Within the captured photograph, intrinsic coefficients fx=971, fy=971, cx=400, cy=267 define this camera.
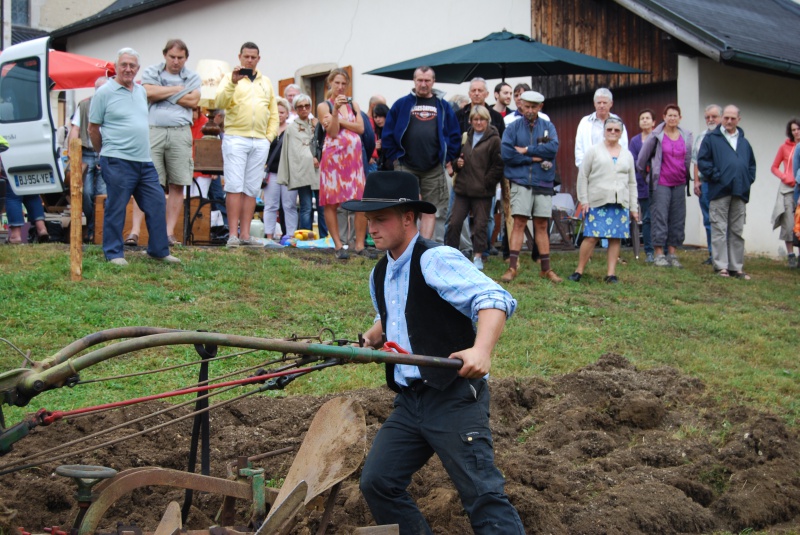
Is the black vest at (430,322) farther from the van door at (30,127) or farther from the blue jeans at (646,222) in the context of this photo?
the blue jeans at (646,222)

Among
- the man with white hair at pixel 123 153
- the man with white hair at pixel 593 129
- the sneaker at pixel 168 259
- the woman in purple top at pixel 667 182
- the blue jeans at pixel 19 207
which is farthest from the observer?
the woman in purple top at pixel 667 182

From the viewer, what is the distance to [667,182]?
1243 centimetres

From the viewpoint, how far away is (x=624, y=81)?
52.0 feet

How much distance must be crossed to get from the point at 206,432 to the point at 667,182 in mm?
9504

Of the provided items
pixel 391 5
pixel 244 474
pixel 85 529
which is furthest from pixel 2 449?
pixel 391 5

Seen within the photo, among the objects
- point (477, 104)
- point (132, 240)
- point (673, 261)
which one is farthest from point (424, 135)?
point (673, 261)

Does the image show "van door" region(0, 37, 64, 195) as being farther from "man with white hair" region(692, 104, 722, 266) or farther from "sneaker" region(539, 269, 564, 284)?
"man with white hair" region(692, 104, 722, 266)

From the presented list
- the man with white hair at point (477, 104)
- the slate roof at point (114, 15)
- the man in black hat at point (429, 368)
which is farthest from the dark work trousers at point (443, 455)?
the slate roof at point (114, 15)

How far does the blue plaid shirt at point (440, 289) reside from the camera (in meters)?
3.84

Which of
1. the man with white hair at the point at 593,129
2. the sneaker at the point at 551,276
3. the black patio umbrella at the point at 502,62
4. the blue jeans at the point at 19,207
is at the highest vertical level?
the black patio umbrella at the point at 502,62

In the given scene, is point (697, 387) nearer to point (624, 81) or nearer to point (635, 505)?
point (635, 505)

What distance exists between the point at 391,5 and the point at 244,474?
52.0 feet

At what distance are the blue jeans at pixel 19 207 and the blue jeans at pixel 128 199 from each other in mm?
2479

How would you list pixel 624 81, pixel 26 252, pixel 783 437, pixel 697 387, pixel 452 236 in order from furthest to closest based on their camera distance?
pixel 624 81, pixel 452 236, pixel 26 252, pixel 697 387, pixel 783 437
